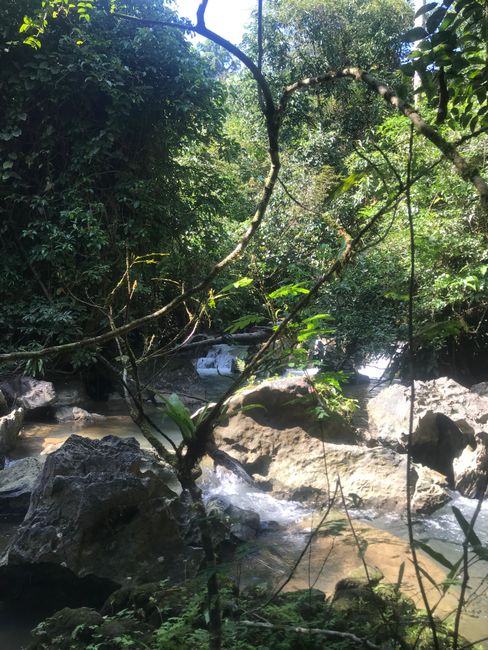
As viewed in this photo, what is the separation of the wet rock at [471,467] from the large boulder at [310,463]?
0.28 metres

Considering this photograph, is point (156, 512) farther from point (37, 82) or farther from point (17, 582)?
point (37, 82)

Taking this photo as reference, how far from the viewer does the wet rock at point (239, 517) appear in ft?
14.1

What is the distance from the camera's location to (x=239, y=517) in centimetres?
433

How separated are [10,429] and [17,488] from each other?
221cm

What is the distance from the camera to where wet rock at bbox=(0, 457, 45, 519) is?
481 cm

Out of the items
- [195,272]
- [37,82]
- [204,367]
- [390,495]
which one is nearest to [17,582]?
[390,495]

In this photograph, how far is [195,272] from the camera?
909 centimetres

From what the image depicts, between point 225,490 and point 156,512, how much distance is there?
1.88 meters

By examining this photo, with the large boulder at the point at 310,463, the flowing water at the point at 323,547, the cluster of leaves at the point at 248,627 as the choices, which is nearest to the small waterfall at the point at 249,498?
the flowing water at the point at 323,547

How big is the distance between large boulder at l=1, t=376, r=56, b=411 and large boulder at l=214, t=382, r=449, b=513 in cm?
362

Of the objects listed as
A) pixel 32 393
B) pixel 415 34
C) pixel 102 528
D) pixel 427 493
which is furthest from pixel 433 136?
pixel 32 393

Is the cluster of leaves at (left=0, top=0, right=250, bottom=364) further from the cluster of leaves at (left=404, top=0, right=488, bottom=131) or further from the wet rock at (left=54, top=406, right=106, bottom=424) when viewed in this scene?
the cluster of leaves at (left=404, top=0, right=488, bottom=131)

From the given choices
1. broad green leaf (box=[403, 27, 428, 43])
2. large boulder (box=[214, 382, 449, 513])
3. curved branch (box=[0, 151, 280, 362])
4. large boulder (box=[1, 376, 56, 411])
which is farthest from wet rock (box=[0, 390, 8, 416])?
broad green leaf (box=[403, 27, 428, 43])

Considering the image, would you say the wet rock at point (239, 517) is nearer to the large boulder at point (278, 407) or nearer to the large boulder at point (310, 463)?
the large boulder at point (310, 463)
